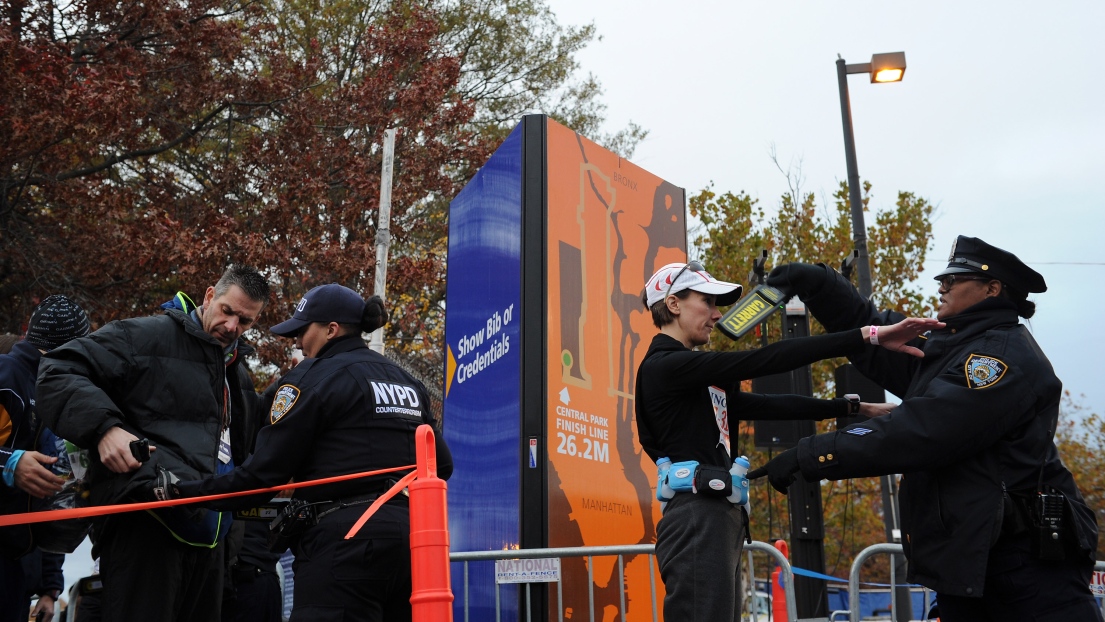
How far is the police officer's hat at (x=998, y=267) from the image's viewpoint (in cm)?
386

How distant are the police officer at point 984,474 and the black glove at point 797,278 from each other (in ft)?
2.02

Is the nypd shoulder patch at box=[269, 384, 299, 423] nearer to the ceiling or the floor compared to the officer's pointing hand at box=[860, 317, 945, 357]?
nearer to the floor

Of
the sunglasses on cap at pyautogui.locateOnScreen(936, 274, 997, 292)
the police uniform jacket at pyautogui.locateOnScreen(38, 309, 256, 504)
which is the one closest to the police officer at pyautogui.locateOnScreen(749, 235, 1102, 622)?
the sunglasses on cap at pyautogui.locateOnScreen(936, 274, 997, 292)

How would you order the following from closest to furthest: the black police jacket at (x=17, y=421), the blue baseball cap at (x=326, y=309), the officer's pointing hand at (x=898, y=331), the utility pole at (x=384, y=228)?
the officer's pointing hand at (x=898, y=331) < the blue baseball cap at (x=326, y=309) < the black police jacket at (x=17, y=421) < the utility pole at (x=384, y=228)

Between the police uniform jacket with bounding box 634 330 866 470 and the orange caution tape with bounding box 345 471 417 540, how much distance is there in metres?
0.95

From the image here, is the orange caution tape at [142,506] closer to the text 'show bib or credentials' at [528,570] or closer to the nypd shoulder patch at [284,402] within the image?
the nypd shoulder patch at [284,402]

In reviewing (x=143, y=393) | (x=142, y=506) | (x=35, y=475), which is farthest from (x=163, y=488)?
(x=35, y=475)

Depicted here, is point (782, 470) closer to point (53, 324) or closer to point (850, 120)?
point (53, 324)

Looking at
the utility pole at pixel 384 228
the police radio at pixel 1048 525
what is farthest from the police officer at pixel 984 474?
the utility pole at pixel 384 228

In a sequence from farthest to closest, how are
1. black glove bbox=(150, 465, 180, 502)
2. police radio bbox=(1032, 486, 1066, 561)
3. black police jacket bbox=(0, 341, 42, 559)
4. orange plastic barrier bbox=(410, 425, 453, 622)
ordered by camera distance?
1. black police jacket bbox=(0, 341, 42, 559)
2. black glove bbox=(150, 465, 180, 502)
3. police radio bbox=(1032, 486, 1066, 561)
4. orange plastic barrier bbox=(410, 425, 453, 622)

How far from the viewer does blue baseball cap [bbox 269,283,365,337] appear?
4125 millimetres

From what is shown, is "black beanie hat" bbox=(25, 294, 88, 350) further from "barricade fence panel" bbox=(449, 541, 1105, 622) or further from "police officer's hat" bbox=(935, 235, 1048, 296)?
"police officer's hat" bbox=(935, 235, 1048, 296)

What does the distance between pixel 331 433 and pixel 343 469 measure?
156 mm

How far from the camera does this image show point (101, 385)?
12.9 ft
